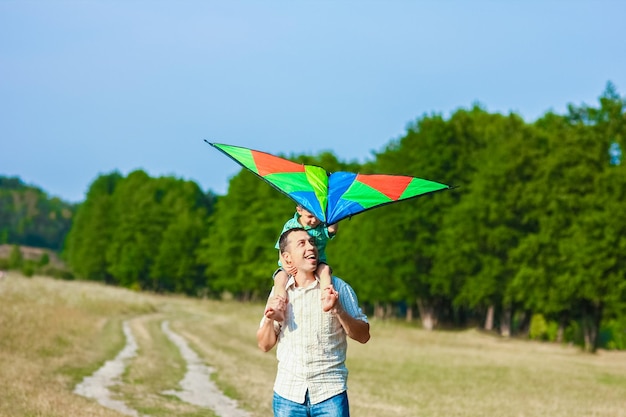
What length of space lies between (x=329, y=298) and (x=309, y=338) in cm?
→ 45

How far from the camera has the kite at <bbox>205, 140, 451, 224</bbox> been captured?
640cm

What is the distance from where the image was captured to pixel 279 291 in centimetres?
627

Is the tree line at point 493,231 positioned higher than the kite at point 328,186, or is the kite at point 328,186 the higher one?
the tree line at point 493,231

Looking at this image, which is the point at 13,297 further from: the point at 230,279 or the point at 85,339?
the point at 230,279

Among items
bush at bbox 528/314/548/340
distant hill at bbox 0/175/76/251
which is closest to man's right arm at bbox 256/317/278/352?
bush at bbox 528/314/548/340

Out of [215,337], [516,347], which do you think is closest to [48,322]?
[215,337]

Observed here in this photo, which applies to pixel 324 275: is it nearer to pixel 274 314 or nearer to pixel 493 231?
pixel 274 314

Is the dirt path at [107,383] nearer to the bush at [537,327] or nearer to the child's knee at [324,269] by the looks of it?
the child's knee at [324,269]

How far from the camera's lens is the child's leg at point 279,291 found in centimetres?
610

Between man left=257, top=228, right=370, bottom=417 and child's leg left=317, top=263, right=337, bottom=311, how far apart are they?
6 centimetres

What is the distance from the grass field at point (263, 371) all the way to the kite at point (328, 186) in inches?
307

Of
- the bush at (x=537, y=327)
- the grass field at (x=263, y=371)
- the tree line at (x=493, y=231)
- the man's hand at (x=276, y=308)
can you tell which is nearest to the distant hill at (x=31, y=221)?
the tree line at (x=493, y=231)

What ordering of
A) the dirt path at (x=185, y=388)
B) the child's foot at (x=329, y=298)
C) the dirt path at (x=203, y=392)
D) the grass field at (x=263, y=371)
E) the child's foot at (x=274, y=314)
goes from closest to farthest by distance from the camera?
the child's foot at (x=329, y=298) → the child's foot at (x=274, y=314) → the dirt path at (x=185, y=388) → the dirt path at (x=203, y=392) → the grass field at (x=263, y=371)

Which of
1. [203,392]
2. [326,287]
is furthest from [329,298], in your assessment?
[203,392]
